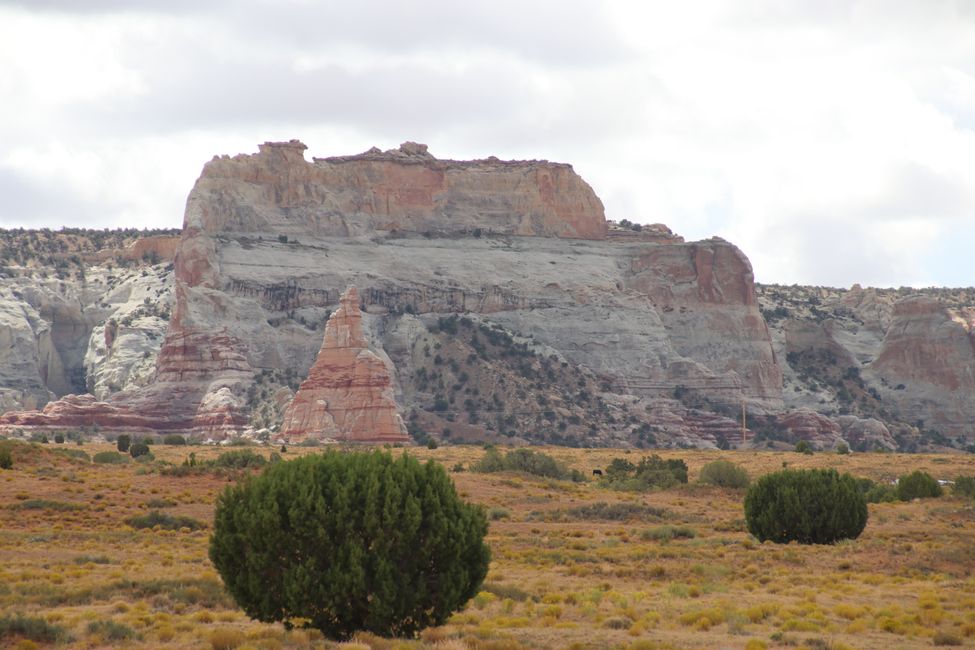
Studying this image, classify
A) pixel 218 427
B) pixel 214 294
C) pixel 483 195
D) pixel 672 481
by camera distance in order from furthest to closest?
pixel 483 195, pixel 214 294, pixel 218 427, pixel 672 481

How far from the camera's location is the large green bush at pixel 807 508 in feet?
147

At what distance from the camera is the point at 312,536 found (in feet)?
82.9

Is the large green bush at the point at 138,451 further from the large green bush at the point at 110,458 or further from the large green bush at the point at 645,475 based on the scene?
the large green bush at the point at 645,475

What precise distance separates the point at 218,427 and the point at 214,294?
662 inches

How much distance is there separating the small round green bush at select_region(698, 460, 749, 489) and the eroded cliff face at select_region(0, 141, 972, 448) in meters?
42.4

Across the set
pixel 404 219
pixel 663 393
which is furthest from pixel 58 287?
pixel 663 393

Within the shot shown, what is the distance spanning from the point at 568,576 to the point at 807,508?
33.1ft

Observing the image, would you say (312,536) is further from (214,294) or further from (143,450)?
(214,294)

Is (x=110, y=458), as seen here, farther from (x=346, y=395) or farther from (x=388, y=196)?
(x=388, y=196)

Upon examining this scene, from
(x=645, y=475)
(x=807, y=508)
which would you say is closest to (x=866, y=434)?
(x=645, y=475)

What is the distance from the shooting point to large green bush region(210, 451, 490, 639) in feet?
82.8

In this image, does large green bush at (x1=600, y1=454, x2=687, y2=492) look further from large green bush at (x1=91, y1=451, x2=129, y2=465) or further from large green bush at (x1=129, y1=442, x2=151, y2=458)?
large green bush at (x1=129, y1=442, x2=151, y2=458)

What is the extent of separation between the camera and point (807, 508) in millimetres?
44812

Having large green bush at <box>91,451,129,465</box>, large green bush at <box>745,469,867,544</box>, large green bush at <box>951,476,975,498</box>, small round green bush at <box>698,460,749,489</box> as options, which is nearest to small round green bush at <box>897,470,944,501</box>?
large green bush at <box>951,476,975,498</box>
